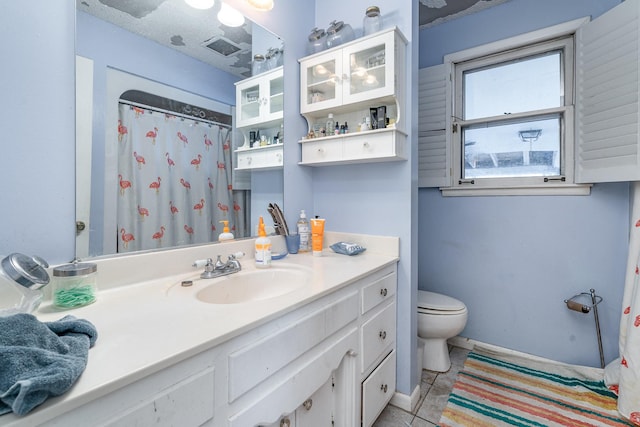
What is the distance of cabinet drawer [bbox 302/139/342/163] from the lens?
5.18 feet

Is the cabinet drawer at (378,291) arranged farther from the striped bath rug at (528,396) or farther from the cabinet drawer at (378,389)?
the striped bath rug at (528,396)

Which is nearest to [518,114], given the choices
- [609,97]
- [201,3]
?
[609,97]

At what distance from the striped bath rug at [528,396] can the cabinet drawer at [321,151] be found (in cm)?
145

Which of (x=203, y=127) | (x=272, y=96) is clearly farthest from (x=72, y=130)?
(x=272, y=96)

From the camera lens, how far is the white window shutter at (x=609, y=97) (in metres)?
1.43

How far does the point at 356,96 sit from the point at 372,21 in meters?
0.40

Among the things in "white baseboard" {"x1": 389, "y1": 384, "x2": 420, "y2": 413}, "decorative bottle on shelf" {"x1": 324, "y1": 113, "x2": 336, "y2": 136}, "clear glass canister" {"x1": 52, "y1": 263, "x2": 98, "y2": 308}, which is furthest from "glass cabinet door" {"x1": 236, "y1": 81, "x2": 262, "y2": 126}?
"white baseboard" {"x1": 389, "y1": 384, "x2": 420, "y2": 413}

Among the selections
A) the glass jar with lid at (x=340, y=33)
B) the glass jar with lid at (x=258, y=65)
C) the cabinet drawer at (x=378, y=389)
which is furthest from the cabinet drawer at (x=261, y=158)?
the cabinet drawer at (x=378, y=389)

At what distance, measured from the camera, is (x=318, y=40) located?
167 centimetres

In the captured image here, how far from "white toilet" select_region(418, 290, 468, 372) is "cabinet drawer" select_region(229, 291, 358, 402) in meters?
0.94

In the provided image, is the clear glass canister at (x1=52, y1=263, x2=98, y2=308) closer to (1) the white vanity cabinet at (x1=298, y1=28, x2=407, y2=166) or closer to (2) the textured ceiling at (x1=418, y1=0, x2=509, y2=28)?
(1) the white vanity cabinet at (x1=298, y1=28, x2=407, y2=166)

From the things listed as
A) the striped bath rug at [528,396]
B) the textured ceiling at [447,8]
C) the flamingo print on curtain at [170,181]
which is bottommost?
the striped bath rug at [528,396]

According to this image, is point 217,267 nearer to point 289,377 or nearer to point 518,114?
point 289,377

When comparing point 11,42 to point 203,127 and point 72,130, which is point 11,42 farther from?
point 203,127
